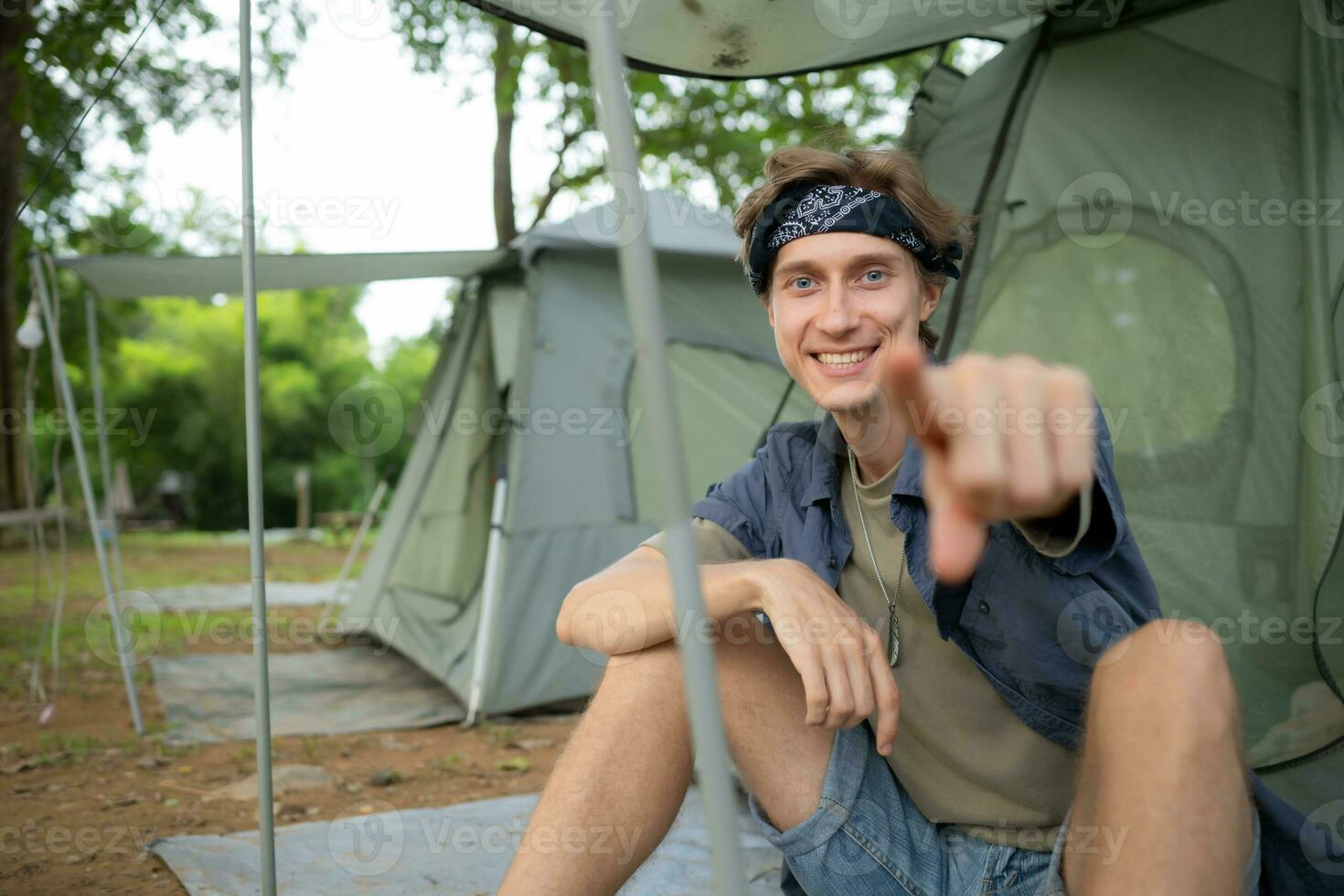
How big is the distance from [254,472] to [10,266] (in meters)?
9.44

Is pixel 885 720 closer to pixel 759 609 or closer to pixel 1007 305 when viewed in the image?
pixel 759 609

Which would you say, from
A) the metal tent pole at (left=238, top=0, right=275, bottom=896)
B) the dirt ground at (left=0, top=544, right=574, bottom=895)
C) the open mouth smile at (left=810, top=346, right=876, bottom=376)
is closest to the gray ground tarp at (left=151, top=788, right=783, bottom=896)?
the dirt ground at (left=0, top=544, right=574, bottom=895)

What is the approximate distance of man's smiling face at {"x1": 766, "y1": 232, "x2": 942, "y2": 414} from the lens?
1.67m

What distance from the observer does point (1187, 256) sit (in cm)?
261

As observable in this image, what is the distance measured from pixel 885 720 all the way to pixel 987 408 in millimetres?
707

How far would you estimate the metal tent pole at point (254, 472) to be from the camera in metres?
1.68

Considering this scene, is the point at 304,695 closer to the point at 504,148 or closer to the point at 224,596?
the point at 224,596

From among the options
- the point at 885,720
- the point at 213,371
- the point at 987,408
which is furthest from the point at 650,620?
the point at 213,371

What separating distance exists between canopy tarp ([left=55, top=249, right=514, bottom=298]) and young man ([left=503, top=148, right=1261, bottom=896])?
9.18 ft

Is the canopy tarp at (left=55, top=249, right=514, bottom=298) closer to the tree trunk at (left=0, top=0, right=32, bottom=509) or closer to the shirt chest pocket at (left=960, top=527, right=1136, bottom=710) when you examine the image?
the shirt chest pocket at (left=960, top=527, right=1136, bottom=710)

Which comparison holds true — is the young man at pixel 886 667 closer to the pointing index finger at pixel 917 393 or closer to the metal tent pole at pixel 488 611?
the pointing index finger at pixel 917 393

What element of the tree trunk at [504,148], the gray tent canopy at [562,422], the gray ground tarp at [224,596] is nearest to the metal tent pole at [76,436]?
the gray tent canopy at [562,422]

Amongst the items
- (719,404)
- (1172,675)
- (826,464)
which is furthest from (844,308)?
(719,404)

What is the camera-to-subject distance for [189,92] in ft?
28.1
